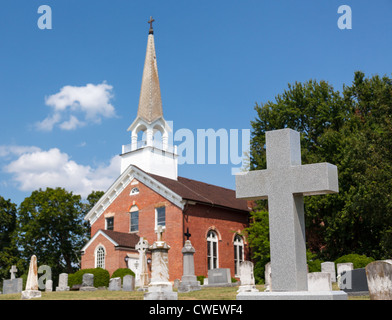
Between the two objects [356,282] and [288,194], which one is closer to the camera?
[288,194]

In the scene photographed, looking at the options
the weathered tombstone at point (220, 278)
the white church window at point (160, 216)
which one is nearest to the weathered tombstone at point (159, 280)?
the weathered tombstone at point (220, 278)

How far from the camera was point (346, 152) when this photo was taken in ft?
98.4

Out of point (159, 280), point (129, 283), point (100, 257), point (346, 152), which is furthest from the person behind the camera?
point (100, 257)

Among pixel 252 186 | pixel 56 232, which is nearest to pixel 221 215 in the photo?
pixel 56 232

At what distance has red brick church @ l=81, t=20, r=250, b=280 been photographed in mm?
35219

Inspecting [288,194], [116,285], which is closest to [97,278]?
[116,285]

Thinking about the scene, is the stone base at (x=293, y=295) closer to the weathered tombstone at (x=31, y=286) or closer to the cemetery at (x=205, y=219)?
the cemetery at (x=205, y=219)

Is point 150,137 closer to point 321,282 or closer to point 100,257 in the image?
point 100,257

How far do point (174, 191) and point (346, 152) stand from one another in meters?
13.2

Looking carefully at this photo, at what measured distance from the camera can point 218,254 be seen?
3741cm

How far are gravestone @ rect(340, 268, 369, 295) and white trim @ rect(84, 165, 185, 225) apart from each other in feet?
65.9

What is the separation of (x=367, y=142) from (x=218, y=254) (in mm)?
15887
